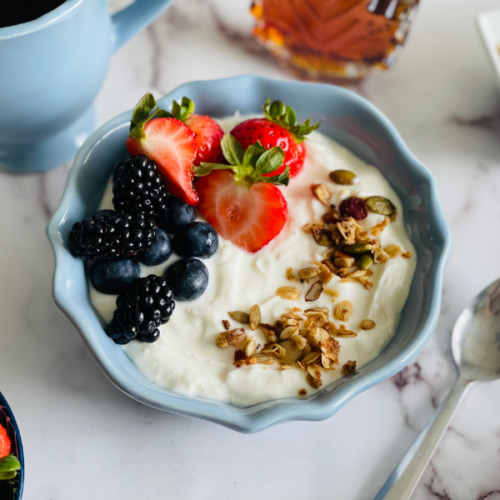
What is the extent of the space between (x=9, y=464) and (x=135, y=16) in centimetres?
100

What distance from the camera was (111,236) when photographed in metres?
1.04

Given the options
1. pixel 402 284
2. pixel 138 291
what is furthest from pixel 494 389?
pixel 138 291

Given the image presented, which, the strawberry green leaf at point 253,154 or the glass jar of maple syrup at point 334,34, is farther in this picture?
the glass jar of maple syrup at point 334,34

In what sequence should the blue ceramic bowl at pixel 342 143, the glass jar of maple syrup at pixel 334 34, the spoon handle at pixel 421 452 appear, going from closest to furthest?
the blue ceramic bowl at pixel 342 143, the spoon handle at pixel 421 452, the glass jar of maple syrup at pixel 334 34

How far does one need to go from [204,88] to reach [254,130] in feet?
0.66

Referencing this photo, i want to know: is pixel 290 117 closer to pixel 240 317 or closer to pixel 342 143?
pixel 342 143

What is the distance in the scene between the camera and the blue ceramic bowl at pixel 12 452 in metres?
0.93

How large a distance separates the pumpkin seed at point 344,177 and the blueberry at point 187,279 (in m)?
0.40

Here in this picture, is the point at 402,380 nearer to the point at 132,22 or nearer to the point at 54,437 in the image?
the point at 54,437

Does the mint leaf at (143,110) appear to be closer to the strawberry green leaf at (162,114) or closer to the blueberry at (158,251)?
the strawberry green leaf at (162,114)

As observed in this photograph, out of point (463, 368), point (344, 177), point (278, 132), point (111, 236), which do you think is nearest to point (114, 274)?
point (111, 236)

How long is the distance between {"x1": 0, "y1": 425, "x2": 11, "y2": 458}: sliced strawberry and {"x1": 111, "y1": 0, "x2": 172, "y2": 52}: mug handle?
89 centimetres

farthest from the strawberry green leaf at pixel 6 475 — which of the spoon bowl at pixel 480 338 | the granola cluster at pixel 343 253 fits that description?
the spoon bowl at pixel 480 338

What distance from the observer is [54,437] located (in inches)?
45.4
